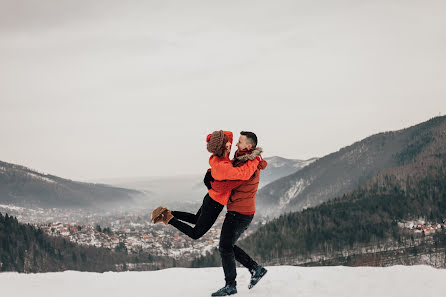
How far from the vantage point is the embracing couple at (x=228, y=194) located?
9.11m

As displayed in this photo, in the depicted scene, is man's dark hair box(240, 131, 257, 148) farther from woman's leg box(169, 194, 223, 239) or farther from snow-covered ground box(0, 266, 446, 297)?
snow-covered ground box(0, 266, 446, 297)

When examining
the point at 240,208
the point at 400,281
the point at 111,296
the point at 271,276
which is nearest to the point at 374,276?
the point at 400,281

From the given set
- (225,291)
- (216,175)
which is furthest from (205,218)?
(225,291)

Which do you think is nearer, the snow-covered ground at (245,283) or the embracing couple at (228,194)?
the embracing couple at (228,194)

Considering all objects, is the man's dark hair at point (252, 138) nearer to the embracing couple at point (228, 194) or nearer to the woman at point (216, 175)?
the embracing couple at point (228, 194)

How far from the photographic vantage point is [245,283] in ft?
37.7

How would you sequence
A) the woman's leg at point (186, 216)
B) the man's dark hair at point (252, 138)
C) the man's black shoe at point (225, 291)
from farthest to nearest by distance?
the man's black shoe at point (225, 291), the woman's leg at point (186, 216), the man's dark hair at point (252, 138)

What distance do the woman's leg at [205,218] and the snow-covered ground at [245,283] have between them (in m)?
2.07

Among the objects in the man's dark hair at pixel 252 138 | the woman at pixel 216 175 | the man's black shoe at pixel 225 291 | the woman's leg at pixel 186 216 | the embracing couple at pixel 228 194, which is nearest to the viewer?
the woman at pixel 216 175

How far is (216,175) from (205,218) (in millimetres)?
1212

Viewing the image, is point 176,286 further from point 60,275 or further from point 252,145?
point 252,145

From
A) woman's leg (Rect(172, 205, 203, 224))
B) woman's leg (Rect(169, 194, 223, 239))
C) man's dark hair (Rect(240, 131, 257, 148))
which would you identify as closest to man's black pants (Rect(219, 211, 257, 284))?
woman's leg (Rect(169, 194, 223, 239))

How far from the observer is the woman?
29.4ft

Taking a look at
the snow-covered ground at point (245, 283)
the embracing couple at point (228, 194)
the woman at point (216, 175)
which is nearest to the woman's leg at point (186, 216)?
the embracing couple at point (228, 194)
